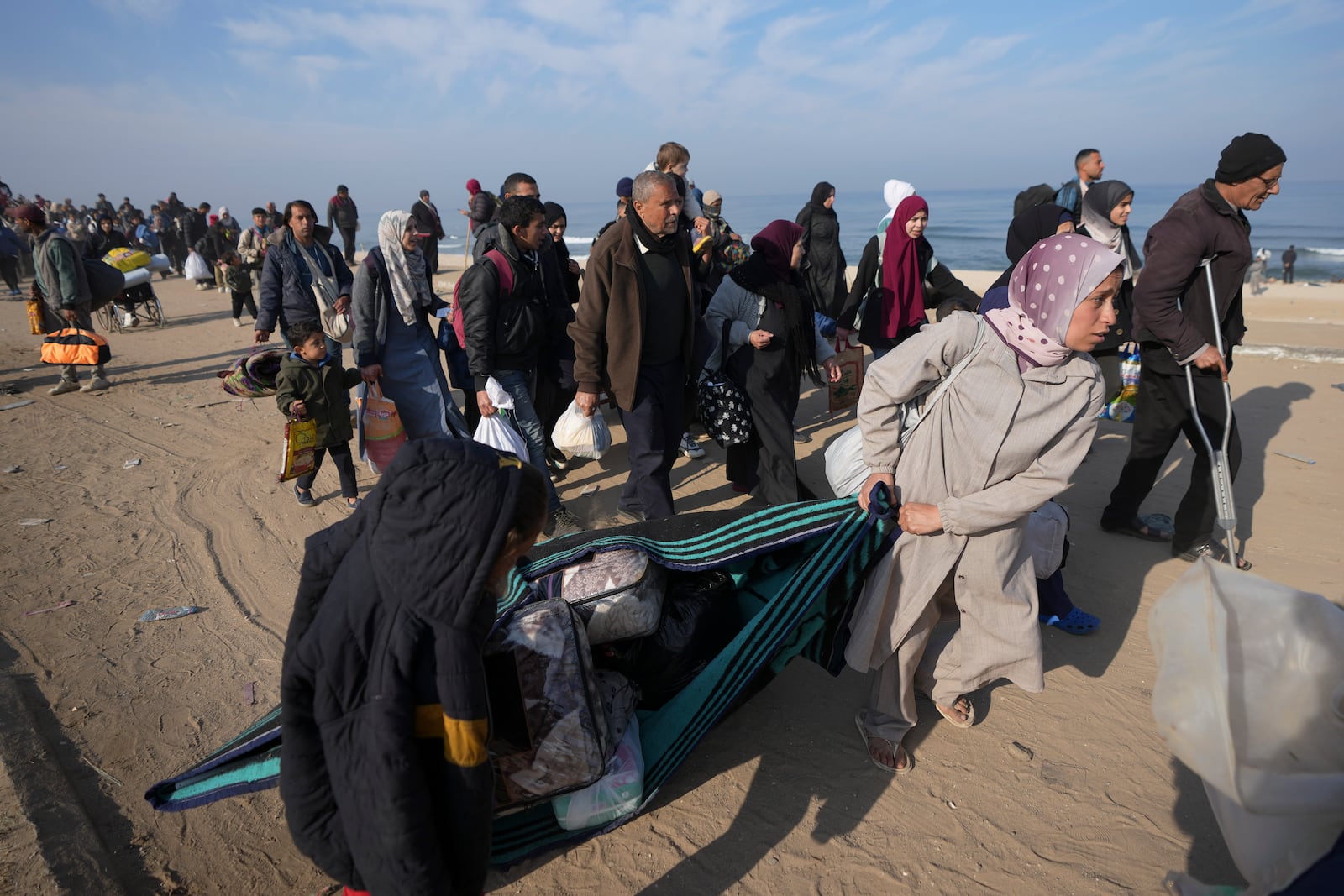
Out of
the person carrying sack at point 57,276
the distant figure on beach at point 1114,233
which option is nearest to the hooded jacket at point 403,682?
the distant figure on beach at point 1114,233

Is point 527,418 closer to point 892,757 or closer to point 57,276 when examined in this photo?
point 892,757

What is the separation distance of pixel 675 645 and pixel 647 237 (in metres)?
2.29

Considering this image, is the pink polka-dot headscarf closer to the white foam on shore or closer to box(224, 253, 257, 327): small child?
the white foam on shore

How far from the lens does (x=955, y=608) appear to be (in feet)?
10.2

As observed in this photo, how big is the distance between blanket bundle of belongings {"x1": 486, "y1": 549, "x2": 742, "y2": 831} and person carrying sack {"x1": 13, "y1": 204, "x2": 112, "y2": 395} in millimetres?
8066

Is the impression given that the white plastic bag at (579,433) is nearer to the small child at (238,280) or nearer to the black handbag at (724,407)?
the black handbag at (724,407)

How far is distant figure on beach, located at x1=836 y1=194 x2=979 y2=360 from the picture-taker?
5.82 m

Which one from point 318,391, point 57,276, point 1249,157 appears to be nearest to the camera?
point 1249,157

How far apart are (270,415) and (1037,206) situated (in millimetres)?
7229

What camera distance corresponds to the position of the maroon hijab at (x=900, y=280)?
5.84 metres

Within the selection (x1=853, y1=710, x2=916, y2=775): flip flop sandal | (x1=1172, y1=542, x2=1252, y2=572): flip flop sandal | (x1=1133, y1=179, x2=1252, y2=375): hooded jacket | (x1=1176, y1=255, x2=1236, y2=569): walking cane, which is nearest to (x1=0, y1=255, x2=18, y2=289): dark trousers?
(x1=853, y1=710, x2=916, y2=775): flip flop sandal

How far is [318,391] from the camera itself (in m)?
5.15

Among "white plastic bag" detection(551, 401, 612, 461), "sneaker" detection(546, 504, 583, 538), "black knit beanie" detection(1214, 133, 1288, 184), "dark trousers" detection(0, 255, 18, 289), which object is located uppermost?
"dark trousers" detection(0, 255, 18, 289)

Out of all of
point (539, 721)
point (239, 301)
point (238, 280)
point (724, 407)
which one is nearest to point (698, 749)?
point (539, 721)
